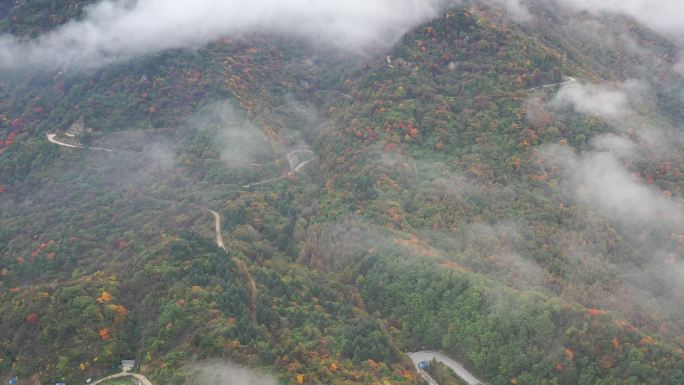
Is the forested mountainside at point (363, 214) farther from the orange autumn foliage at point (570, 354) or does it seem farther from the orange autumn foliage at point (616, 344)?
the orange autumn foliage at point (570, 354)

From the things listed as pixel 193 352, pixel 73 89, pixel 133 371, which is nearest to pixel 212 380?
pixel 193 352

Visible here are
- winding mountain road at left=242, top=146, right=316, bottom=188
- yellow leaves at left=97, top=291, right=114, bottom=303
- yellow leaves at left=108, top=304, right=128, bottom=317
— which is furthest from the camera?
winding mountain road at left=242, top=146, right=316, bottom=188

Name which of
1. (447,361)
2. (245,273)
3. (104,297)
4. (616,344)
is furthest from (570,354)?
(104,297)

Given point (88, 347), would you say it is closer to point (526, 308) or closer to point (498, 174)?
point (526, 308)

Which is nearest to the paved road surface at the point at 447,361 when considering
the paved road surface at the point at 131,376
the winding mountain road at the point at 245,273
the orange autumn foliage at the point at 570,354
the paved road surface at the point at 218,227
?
the orange autumn foliage at the point at 570,354

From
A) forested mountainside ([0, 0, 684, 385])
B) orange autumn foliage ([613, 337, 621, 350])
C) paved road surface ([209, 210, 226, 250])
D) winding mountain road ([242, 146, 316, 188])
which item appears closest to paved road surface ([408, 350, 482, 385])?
forested mountainside ([0, 0, 684, 385])

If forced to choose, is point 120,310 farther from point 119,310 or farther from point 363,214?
point 363,214

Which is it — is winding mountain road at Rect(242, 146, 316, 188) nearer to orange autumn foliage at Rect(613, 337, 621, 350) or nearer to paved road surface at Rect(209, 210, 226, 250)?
paved road surface at Rect(209, 210, 226, 250)
